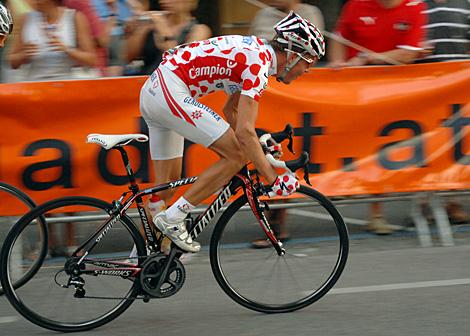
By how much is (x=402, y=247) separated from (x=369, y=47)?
5.67 ft

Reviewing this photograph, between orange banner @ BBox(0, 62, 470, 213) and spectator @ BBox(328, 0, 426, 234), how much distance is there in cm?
21

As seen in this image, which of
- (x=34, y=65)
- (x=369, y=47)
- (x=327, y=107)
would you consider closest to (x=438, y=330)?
(x=327, y=107)

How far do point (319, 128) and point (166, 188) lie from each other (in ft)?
7.82

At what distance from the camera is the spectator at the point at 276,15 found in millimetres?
7926

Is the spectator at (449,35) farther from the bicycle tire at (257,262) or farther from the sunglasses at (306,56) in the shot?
the sunglasses at (306,56)

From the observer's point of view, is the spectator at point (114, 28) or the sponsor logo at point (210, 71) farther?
the spectator at point (114, 28)

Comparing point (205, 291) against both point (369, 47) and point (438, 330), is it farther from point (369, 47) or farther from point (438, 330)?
point (369, 47)

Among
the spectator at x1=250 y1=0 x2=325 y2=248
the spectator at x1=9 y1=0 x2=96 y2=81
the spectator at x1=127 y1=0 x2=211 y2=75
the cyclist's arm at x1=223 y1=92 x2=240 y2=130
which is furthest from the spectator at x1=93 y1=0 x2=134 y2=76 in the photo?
the cyclist's arm at x1=223 y1=92 x2=240 y2=130

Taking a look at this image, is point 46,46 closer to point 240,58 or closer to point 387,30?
point 240,58

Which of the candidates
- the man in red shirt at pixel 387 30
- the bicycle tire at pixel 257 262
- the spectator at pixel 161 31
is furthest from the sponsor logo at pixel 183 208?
the man in red shirt at pixel 387 30

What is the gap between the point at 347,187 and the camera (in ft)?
25.1

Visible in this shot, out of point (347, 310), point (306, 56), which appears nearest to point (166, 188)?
point (306, 56)

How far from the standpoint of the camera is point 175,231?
18.0 ft

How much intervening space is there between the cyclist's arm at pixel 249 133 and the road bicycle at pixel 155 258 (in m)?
0.15
